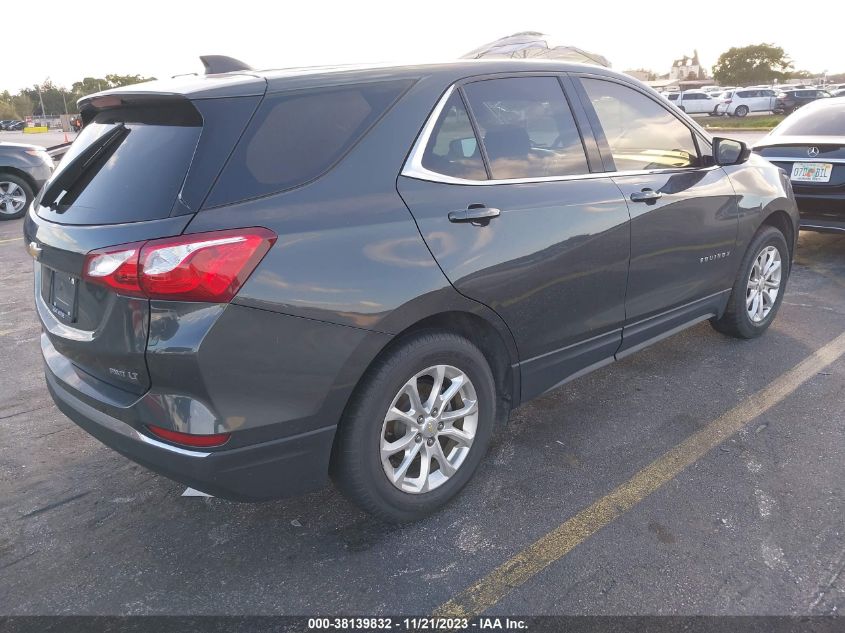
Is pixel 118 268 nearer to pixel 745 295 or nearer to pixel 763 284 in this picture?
pixel 745 295

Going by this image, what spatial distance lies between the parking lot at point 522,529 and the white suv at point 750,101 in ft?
133

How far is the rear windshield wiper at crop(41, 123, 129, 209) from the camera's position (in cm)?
262

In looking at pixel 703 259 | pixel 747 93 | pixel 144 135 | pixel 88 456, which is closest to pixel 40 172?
pixel 88 456

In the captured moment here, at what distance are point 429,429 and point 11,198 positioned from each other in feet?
32.9

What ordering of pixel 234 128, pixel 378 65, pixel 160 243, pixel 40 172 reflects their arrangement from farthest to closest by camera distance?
pixel 40 172 < pixel 378 65 < pixel 234 128 < pixel 160 243

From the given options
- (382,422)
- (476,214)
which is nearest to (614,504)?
(382,422)

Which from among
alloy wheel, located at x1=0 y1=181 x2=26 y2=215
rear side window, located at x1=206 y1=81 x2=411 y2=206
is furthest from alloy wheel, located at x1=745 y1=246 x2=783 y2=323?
alloy wheel, located at x1=0 y1=181 x2=26 y2=215

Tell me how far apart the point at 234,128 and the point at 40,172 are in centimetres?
962

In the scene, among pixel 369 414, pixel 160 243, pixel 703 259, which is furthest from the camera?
pixel 703 259

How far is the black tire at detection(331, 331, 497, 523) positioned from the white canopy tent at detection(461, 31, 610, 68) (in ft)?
40.4

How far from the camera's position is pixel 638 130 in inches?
144

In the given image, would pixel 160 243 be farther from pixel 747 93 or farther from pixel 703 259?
pixel 747 93

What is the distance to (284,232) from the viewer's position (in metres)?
2.22

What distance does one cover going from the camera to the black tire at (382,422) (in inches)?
97.5
